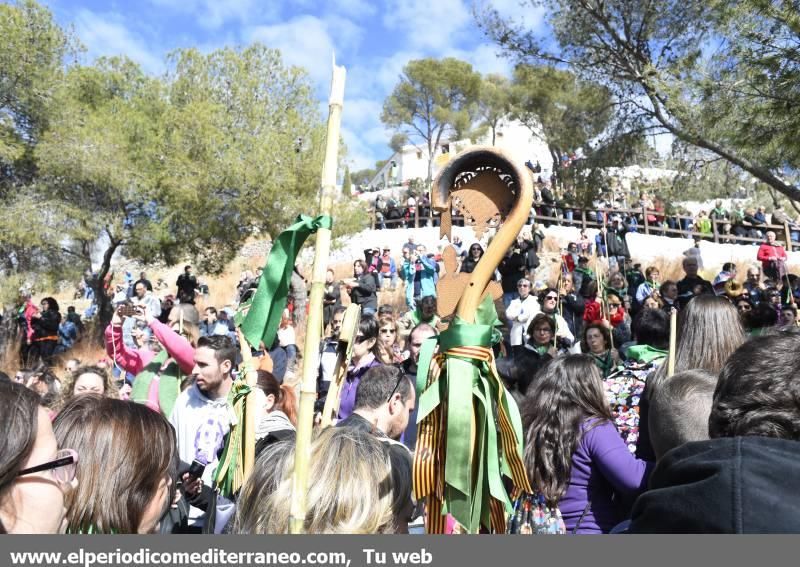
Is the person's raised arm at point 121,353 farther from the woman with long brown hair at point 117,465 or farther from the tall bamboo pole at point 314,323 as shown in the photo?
the tall bamboo pole at point 314,323

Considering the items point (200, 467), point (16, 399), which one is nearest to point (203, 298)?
point (200, 467)

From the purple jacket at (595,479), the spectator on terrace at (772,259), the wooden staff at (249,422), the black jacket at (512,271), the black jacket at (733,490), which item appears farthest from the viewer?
the spectator on terrace at (772,259)

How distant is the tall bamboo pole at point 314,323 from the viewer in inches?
68.2

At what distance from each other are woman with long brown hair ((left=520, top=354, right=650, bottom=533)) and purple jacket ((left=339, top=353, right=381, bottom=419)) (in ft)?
6.05

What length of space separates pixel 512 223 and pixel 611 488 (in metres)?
1.36

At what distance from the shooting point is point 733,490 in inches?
50.4

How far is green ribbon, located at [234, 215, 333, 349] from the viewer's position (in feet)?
7.34

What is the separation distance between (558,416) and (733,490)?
5.46 ft

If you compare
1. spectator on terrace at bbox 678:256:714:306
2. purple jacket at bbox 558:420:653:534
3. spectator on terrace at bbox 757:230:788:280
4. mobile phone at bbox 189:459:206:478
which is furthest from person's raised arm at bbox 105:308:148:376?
spectator on terrace at bbox 757:230:788:280

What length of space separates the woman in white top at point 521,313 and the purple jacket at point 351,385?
3.91m

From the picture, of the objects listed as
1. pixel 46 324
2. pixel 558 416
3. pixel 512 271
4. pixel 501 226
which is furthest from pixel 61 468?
pixel 46 324

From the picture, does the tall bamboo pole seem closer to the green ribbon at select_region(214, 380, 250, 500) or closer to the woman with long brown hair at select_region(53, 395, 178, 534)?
the woman with long brown hair at select_region(53, 395, 178, 534)

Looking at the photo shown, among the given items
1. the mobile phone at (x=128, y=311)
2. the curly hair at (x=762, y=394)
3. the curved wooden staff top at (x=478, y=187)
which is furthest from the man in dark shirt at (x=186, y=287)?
the curly hair at (x=762, y=394)
